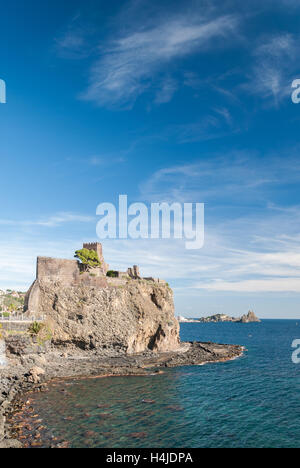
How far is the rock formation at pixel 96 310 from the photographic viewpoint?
54.9 m

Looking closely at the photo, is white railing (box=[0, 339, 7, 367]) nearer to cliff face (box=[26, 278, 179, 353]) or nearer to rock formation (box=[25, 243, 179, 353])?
rock formation (box=[25, 243, 179, 353])

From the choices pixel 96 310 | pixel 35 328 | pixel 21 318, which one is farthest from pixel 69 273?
pixel 35 328

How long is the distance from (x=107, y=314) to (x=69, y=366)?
49.3 feet

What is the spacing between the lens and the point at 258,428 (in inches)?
1053

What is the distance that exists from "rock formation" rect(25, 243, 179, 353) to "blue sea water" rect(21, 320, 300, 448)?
48.3 feet

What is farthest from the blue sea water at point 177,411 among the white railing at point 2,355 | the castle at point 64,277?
the castle at point 64,277

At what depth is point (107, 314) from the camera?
61.1 m

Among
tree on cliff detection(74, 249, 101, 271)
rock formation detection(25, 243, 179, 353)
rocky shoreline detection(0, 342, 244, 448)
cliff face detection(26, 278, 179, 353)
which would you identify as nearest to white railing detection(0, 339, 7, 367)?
rocky shoreline detection(0, 342, 244, 448)

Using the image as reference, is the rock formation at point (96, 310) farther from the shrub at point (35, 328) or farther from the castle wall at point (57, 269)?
the shrub at point (35, 328)

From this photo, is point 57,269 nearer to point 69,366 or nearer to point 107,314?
point 107,314

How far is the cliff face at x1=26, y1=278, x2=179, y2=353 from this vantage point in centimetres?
5488
